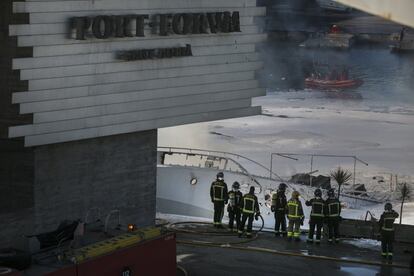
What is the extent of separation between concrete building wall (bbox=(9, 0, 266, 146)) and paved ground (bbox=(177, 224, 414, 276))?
2470 mm

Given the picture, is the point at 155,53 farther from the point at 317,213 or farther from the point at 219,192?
the point at 317,213

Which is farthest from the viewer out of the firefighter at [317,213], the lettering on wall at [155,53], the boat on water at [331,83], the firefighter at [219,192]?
the boat on water at [331,83]

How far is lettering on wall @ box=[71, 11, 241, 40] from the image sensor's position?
55.7 feet

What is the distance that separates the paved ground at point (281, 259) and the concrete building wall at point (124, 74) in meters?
2.47

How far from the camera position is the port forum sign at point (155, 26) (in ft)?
56.0

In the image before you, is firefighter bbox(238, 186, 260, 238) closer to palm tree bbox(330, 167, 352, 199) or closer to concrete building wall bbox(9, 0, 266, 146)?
concrete building wall bbox(9, 0, 266, 146)

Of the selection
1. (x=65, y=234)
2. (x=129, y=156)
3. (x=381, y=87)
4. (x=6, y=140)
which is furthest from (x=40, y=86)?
(x=381, y=87)

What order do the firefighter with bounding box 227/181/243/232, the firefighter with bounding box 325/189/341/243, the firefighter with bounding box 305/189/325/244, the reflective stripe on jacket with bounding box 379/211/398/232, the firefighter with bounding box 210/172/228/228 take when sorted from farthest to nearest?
the firefighter with bounding box 210/172/228/228 → the firefighter with bounding box 227/181/243/232 → the firefighter with bounding box 325/189/341/243 → the firefighter with bounding box 305/189/325/244 → the reflective stripe on jacket with bounding box 379/211/398/232

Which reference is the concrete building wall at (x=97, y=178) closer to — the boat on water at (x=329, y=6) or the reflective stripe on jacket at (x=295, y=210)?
the reflective stripe on jacket at (x=295, y=210)

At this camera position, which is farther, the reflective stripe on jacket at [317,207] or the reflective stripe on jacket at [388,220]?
the reflective stripe on jacket at [317,207]

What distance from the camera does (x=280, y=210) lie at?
19312 mm

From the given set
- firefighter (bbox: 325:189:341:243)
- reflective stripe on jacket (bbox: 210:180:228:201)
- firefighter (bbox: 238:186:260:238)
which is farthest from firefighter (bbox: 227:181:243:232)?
firefighter (bbox: 325:189:341:243)

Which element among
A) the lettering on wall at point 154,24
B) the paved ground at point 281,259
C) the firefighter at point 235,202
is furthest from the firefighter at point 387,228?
the lettering on wall at point 154,24

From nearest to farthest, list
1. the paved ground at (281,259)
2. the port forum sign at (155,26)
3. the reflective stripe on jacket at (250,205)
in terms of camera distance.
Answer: the paved ground at (281,259) → the port forum sign at (155,26) → the reflective stripe on jacket at (250,205)
